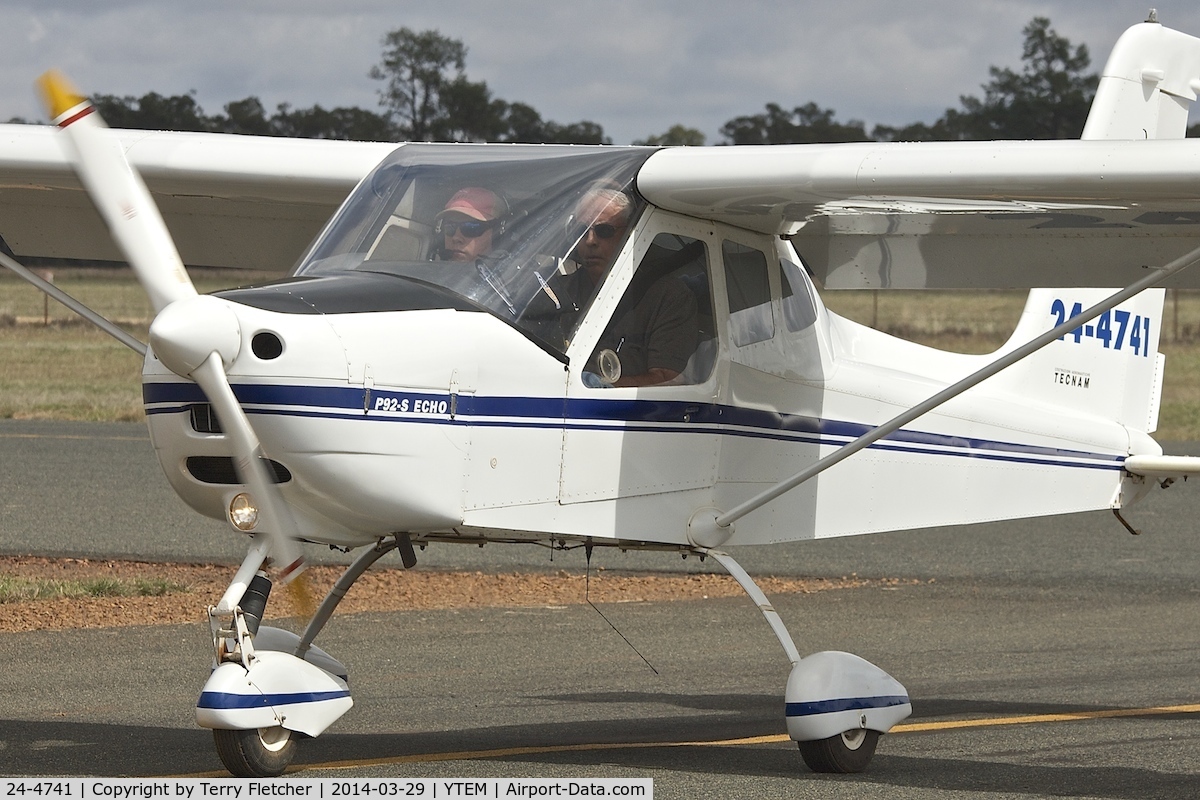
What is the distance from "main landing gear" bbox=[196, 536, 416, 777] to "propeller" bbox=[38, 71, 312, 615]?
23 centimetres

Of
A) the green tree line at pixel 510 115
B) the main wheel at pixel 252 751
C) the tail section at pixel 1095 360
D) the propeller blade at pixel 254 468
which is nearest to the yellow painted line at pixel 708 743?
the main wheel at pixel 252 751

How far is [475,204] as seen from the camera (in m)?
6.75

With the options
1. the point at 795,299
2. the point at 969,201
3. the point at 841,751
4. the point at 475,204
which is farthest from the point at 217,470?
the point at 969,201

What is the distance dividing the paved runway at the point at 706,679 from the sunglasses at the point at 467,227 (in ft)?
7.12

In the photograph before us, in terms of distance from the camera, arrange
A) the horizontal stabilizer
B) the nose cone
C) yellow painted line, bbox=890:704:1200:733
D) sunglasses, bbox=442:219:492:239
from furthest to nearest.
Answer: the horizontal stabilizer → yellow painted line, bbox=890:704:1200:733 → sunglasses, bbox=442:219:492:239 → the nose cone

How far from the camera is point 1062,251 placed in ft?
26.1

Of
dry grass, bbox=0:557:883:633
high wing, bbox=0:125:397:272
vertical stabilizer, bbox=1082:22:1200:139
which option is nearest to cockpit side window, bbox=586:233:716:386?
high wing, bbox=0:125:397:272

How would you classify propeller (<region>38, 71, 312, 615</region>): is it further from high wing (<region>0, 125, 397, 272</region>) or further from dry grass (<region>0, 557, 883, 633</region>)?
dry grass (<region>0, 557, 883, 633</region>)

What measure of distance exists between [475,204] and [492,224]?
124mm

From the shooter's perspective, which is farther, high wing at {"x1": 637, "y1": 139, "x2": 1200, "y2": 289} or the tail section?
the tail section

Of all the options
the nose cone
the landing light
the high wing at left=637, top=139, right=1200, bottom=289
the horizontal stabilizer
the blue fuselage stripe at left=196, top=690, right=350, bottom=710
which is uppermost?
the high wing at left=637, top=139, right=1200, bottom=289

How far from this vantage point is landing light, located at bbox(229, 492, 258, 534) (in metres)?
5.96

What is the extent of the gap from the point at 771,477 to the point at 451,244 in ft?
6.82

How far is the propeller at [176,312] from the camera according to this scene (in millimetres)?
5582
